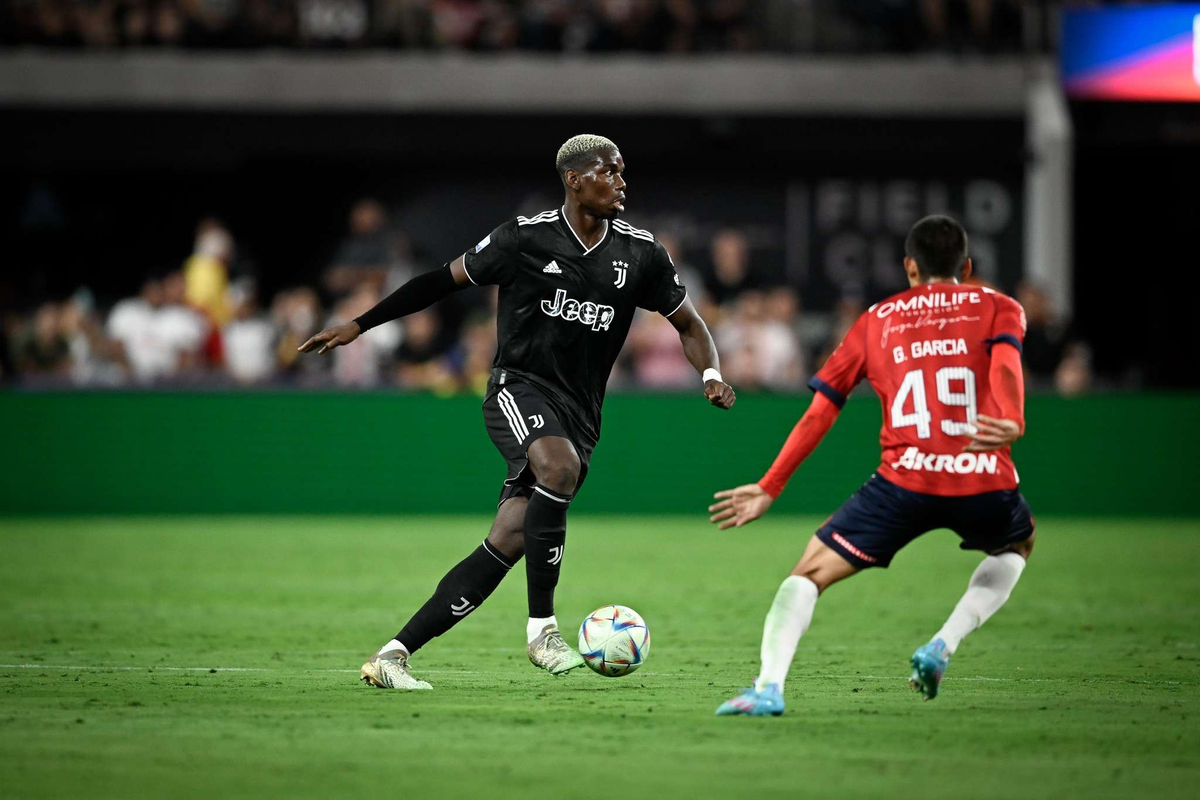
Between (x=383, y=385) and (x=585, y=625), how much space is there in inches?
418

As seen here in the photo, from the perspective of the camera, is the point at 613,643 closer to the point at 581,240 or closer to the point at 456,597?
the point at 456,597

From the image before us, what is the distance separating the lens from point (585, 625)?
25.0ft

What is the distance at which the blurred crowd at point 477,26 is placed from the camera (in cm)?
2273

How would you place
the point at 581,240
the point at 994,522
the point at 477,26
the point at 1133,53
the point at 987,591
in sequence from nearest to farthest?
the point at 994,522
the point at 987,591
the point at 581,240
the point at 1133,53
the point at 477,26

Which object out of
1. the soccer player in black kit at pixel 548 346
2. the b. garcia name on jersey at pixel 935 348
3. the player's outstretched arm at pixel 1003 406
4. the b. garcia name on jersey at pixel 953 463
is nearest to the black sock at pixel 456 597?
the soccer player in black kit at pixel 548 346

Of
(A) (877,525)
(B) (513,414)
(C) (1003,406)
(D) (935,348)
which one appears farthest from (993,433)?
(B) (513,414)

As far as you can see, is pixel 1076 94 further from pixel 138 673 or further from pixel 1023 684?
pixel 138 673

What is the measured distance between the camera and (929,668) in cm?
641

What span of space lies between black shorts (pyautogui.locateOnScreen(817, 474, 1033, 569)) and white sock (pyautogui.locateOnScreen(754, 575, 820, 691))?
25 cm

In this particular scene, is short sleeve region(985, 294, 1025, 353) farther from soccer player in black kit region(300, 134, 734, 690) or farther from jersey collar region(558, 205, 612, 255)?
jersey collar region(558, 205, 612, 255)

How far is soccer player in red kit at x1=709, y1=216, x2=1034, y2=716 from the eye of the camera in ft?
20.7

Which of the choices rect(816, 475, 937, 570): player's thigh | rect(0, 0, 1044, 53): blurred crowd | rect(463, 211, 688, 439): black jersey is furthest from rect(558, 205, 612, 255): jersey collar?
rect(0, 0, 1044, 53): blurred crowd

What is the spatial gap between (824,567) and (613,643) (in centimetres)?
143

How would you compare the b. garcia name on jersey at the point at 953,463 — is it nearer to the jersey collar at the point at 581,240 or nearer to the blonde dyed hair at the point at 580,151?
the jersey collar at the point at 581,240
